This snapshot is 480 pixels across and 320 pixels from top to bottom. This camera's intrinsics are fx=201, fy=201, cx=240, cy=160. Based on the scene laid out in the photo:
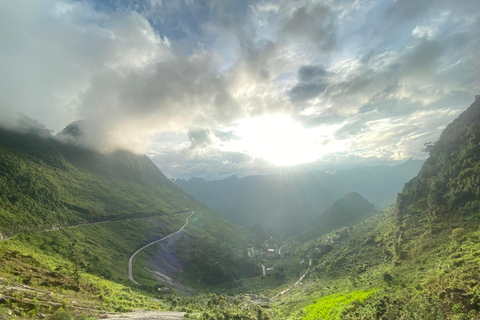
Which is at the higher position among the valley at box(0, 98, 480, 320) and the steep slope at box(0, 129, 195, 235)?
the steep slope at box(0, 129, 195, 235)

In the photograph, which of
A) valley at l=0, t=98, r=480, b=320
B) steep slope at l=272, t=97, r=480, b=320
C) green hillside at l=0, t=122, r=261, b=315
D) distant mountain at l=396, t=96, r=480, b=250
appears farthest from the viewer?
distant mountain at l=396, t=96, r=480, b=250

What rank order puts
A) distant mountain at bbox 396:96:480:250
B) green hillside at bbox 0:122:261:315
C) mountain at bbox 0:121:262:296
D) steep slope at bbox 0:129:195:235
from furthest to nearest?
steep slope at bbox 0:129:195:235 → mountain at bbox 0:121:262:296 → distant mountain at bbox 396:96:480:250 → green hillside at bbox 0:122:261:315

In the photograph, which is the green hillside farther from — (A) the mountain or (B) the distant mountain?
(B) the distant mountain

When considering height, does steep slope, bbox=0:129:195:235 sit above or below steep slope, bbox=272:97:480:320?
above

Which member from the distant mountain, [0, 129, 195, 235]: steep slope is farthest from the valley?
[0, 129, 195, 235]: steep slope

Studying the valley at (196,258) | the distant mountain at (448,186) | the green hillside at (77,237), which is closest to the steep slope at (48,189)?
the green hillside at (77,237)

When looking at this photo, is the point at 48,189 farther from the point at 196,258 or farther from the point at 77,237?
the point at 196,258

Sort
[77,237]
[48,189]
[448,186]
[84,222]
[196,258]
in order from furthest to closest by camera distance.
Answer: [196,258], [84,222], [48,189], [77,237], [448,186]

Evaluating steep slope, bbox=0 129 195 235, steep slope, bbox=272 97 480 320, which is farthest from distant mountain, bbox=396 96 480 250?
steep slope, bbox=0 129 195 235

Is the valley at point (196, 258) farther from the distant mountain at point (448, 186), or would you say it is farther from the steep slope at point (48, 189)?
the steep slope at point (48, 189)

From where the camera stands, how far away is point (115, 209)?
15575 centimetres

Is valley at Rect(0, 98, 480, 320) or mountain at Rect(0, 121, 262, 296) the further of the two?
mountain at Rect(0, 121, 262, 296)

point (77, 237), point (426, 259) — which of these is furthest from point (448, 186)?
point (77, 237)

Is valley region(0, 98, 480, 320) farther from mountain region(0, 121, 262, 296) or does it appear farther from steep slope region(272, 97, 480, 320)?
mountain region(0, 121, 262, 296)
